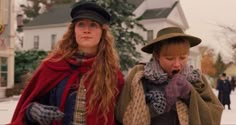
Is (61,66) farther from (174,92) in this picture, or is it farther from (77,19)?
(174,92)

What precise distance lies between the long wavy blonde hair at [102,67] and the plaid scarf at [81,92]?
37 millimetres

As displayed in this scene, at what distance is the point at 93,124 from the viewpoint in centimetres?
274

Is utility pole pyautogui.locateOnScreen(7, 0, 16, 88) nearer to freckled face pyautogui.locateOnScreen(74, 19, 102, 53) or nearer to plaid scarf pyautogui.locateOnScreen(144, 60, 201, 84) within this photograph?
freckled face pyautogui.locateOnScreen(74, 19, 102, 53)

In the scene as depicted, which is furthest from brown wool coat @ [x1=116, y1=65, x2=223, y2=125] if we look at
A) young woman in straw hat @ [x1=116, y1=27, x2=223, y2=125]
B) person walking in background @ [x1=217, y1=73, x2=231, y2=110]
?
person walking in background @ [x1=217, y1=73, x2=231, y2=110]

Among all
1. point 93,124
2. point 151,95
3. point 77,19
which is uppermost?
point 77,19

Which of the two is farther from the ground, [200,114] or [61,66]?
[61,66]

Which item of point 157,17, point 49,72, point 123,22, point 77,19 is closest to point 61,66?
point 49,72

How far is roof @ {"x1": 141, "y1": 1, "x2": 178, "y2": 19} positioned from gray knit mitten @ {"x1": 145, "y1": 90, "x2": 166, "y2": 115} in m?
34.4

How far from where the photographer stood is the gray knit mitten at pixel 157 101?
2.74 meters

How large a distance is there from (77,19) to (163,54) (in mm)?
647

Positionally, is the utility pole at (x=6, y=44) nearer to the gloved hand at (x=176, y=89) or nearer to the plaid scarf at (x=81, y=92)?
the plaid scarf at (x=81, y=92)

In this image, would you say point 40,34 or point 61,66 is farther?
point 40,34

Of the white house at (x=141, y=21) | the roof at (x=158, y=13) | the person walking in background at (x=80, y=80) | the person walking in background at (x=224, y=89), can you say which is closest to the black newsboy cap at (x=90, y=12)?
the person walking in background at (x=80, y=80)

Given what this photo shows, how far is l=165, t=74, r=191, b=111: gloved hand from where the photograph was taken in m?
2.72
